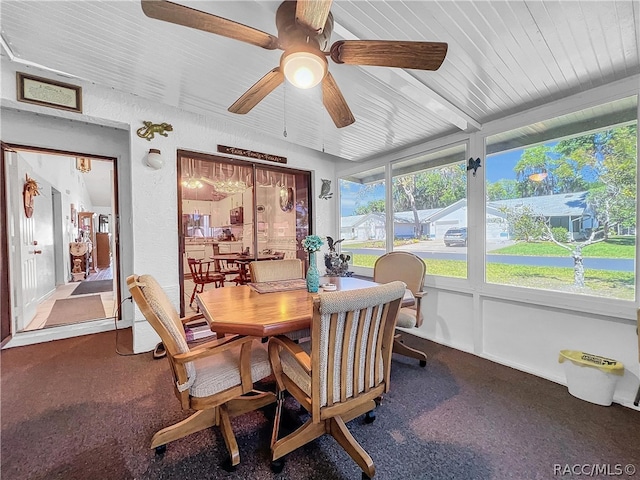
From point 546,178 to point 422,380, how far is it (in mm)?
2138

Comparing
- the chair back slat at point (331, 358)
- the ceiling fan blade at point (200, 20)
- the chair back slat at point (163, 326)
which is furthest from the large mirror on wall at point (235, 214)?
the chair back slat at point (331, 358)

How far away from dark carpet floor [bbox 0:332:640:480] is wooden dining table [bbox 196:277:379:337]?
75 cm

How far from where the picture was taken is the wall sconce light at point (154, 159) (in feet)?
9.16

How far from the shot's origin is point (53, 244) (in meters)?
5.42

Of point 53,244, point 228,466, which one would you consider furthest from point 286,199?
point 53,244

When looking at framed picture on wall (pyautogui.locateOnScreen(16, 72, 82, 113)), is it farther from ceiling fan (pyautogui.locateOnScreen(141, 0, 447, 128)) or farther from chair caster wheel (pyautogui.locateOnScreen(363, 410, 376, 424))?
chair caster wheel (pyautogui.locateOnScreen(363, 410, 376, 424))

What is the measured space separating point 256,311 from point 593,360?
259 cm

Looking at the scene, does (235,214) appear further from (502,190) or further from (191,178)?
(502,190)

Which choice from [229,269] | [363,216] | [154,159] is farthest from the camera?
[363,216]

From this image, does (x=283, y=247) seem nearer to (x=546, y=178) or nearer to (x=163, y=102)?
(x=163, y=102)

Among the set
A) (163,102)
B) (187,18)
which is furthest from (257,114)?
(187,18)

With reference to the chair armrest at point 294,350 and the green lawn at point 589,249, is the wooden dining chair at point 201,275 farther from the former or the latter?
the green lawn at point 589,249

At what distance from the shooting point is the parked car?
300cm

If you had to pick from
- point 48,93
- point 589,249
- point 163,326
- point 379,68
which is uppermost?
point 48,93
